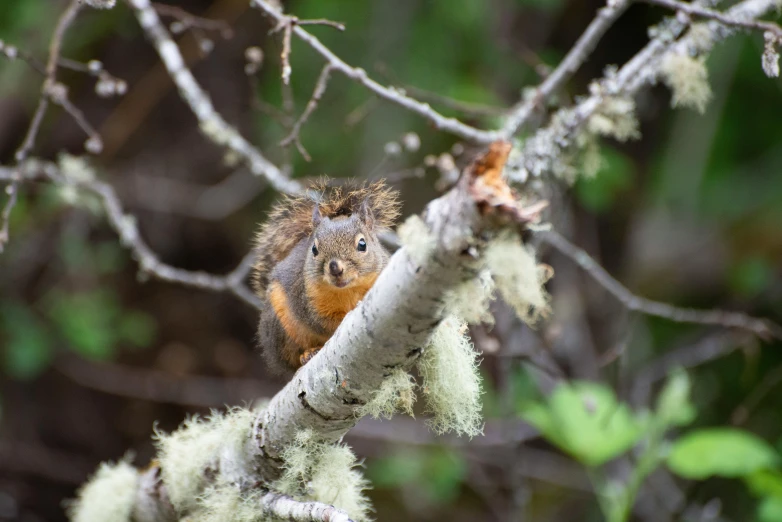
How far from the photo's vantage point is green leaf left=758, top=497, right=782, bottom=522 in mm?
2707

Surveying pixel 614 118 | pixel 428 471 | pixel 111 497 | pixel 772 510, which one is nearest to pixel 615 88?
pixel 614 118

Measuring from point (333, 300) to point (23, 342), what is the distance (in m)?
2.92

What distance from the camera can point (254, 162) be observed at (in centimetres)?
290

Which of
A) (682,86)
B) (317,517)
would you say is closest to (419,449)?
(682,86)

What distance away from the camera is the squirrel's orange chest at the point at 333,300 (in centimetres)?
226

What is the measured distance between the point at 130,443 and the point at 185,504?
3.29m

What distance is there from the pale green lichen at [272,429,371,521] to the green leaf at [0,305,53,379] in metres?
3.09

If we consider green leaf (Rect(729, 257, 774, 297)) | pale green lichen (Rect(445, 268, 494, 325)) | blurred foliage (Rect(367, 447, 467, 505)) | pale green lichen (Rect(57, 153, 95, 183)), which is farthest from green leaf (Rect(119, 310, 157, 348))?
pale green lichen (Rect(445, 268, 494, 325))

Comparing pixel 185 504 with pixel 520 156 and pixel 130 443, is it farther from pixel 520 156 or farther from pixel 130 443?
pixel 130 443

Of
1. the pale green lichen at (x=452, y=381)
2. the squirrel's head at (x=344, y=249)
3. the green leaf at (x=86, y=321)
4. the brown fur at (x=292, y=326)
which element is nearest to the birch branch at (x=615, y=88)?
the squirrel's head at (x=344, y=249)

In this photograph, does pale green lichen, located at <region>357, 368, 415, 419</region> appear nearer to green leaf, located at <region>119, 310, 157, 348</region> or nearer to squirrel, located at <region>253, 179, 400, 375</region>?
squirrel, located at <region>253, 179, 400, 375</region>

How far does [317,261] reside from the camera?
7.52 ft

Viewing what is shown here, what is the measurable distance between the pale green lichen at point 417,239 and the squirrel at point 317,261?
85cm

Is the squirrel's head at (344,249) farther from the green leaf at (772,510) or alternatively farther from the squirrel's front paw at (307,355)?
the green leaf at (772,510)
